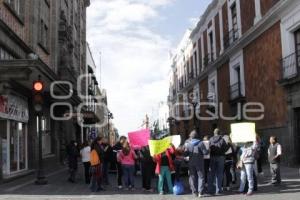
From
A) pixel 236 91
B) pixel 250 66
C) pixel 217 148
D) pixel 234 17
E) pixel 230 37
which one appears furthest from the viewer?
pixel 230 37

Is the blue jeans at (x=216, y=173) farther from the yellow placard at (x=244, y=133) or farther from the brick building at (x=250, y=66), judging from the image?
the brick building at (x=250, y=66)

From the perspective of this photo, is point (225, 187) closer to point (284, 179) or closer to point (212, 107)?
point (284, 179)

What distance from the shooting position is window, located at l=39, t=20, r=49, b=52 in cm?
2770

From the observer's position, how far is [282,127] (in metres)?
24.0

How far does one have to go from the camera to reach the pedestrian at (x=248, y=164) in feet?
47.0

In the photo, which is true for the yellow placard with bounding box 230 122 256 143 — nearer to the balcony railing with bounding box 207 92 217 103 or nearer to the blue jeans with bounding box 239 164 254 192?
the blue jeans with bounding box 239 164 254 192

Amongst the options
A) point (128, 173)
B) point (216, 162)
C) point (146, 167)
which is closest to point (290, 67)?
point (216, 162)

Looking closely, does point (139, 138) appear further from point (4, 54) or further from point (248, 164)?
point (4, 54)

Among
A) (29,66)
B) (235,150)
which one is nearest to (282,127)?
(235,150)

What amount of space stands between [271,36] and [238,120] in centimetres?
744

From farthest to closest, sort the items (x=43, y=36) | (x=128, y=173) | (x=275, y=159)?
(x=43, y=36)
(x=128, y=173)
(x=275, y=159)

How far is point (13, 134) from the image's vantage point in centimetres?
2131

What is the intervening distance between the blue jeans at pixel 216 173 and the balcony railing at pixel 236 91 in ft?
54.2

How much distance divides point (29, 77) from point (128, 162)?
4.76 metres
